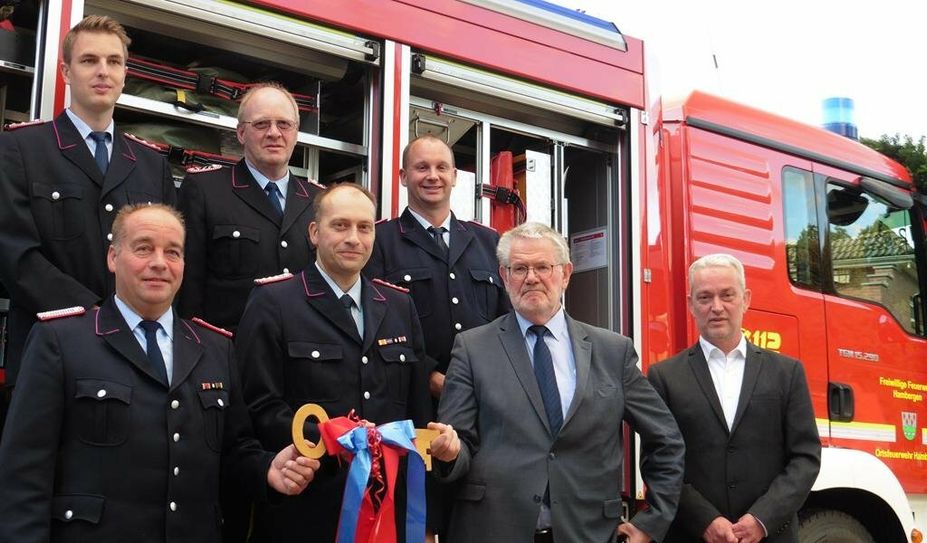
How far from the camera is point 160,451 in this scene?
2395 millimetres

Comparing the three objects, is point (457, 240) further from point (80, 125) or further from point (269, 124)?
point (80, 125)

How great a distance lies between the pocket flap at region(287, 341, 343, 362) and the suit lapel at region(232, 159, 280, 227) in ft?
2.01

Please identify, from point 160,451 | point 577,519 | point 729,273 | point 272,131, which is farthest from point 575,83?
point 160,451

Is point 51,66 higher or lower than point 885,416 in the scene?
higher

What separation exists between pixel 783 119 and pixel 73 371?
4024mm

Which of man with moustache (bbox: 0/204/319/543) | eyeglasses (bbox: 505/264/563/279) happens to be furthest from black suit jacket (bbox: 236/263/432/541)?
eyeglasses (bbox: 505/264/563/279)

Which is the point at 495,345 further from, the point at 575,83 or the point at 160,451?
the point at 575,83

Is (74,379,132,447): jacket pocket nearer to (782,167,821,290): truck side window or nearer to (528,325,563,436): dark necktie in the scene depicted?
(528,325,563,436): dark necktie

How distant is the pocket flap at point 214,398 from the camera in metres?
2.53

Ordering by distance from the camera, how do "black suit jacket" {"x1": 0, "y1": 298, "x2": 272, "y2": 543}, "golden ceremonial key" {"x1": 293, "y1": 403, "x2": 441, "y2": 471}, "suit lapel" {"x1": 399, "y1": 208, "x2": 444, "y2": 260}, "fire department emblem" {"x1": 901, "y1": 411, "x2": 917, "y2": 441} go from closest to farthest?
"black suit jacket" {"x1": 0, "y1": 298, "x2": 272, "y2": 543}, "golden ceremonial key" {"x1": 293, "y1": 403, "x2": 441, "y2": 471}, "suit lapel" {"x1": 399, "y1": 208, "x2": 444, "y2": 260}, "fire department emblem" {"x1": 901, "y1": 411, "x2": 917, "y2": 441}

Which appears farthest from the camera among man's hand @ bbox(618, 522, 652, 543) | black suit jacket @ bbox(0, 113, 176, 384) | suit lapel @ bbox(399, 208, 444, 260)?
suit lapel @ bbox(399, 208, 444, 260)

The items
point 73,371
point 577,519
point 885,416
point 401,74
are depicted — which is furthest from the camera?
point 885,416

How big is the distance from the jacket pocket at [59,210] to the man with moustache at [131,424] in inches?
13.7

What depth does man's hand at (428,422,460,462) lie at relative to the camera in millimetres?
2576
